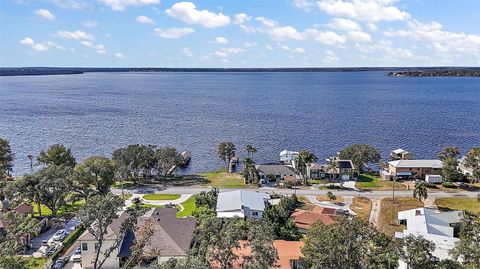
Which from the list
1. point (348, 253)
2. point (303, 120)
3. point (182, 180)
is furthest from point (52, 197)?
point (303, 120)

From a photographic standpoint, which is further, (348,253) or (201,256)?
(201,256)

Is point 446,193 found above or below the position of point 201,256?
below

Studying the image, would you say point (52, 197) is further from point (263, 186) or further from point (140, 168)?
point (263, 186)

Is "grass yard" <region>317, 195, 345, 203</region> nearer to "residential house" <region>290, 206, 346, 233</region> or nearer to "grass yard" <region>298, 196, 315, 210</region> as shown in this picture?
"grass yard" <region>298, 196, 315, 210</region>

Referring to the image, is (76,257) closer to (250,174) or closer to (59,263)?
(59,263)

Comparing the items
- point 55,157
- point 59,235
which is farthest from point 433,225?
point 55,157

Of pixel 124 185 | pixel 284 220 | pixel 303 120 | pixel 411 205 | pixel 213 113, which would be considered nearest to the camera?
pixel 284 220

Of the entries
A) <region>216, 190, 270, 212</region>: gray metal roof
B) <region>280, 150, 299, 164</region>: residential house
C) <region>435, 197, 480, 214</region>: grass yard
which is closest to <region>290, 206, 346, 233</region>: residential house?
<region>216, 190, 270, 212</region>: gray metal roof

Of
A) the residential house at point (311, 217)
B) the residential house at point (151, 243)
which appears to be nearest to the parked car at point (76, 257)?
the residential house at point (151, 243)
